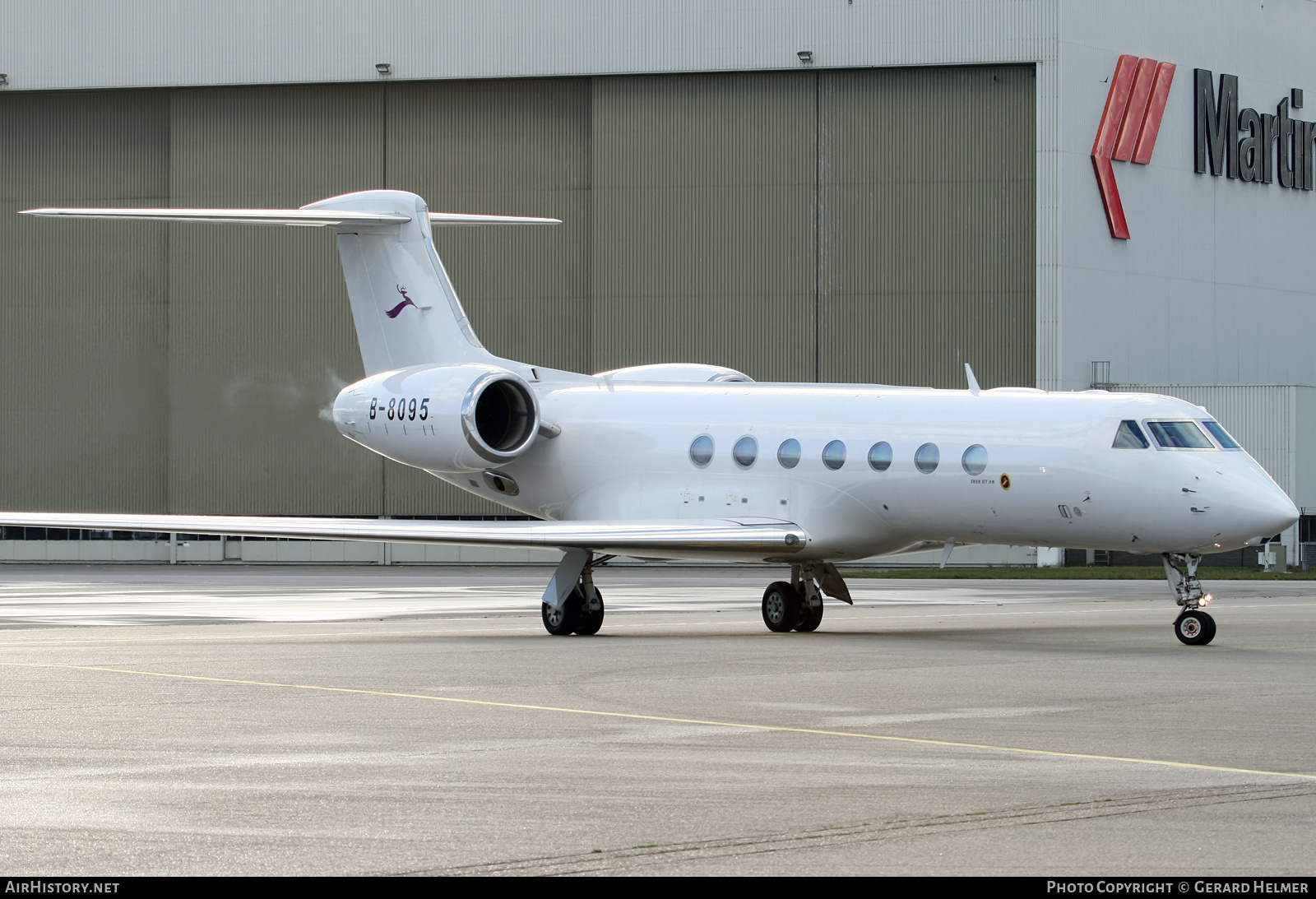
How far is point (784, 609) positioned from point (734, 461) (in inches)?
71.2

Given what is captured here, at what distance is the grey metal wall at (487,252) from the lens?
4766cm

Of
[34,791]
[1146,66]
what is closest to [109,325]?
[1146,66]

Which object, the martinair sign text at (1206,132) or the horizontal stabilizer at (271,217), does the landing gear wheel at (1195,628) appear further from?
the martinair sign text at (1206,132)

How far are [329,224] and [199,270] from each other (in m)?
27.7

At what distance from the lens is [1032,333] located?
47.2 metres

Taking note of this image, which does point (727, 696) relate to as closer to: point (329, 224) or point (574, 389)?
point (574, 389)

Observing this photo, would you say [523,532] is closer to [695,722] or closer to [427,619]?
[427,619]

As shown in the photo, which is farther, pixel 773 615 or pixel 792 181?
pixel 792 181

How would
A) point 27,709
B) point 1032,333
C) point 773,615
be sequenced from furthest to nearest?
point 1032,333
point 773,615
point 27,709

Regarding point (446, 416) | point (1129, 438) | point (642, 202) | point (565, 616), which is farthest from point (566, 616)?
point (642, 202)

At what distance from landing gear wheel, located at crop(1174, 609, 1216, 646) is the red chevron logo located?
30681 mm

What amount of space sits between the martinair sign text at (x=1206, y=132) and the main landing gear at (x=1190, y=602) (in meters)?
30.3

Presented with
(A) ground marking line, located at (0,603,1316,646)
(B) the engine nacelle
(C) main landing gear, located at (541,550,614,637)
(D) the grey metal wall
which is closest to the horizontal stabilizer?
(B) the engine nacelle

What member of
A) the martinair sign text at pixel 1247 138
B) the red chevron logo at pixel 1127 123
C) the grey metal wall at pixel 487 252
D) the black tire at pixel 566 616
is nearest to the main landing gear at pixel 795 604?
the black tire at pixel 566 616
